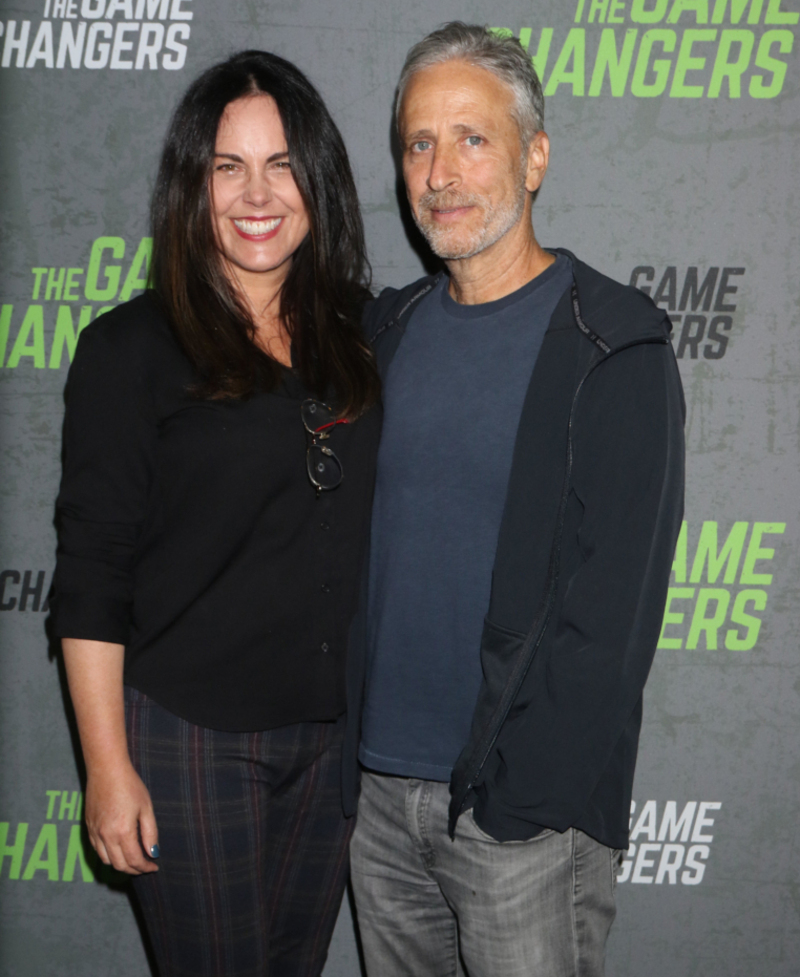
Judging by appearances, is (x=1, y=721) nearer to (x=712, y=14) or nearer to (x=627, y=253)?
(x=627, y=253)

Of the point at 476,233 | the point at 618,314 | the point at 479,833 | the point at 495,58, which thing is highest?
the point at 495,58

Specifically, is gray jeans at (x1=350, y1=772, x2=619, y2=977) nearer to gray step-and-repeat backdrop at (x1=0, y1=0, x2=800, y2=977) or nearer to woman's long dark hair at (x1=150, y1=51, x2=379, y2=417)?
gray step-and-repeat backdrop at (x1=0, y1=0, x2=800, y2=977)

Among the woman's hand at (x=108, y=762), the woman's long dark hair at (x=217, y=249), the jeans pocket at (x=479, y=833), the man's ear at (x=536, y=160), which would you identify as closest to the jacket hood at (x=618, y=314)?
the man's ear at (x=536, y=160)

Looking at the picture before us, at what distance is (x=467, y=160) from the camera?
154cm

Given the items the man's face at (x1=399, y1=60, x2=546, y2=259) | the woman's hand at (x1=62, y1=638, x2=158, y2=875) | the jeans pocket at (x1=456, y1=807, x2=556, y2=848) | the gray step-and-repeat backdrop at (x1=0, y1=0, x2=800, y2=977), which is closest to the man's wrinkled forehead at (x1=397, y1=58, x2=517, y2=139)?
the man's face at (x1=399, y1=60, x2=546, y2=259)

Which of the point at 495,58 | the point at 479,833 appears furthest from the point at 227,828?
the point at 495,58

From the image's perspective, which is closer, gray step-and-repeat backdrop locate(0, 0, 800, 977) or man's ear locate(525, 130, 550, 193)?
man's ear locate(525, 130, 550, 193)

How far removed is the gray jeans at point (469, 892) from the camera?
142cm

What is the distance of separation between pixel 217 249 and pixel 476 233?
0.44 meters

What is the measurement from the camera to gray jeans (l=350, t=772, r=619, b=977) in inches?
56.0

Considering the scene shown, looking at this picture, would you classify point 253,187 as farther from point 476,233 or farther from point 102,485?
point 102,485

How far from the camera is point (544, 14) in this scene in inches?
76.5

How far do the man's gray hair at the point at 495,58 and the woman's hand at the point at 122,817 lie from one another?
1.25 meters

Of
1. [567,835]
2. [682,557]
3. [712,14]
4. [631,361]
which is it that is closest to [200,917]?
[567,835]
